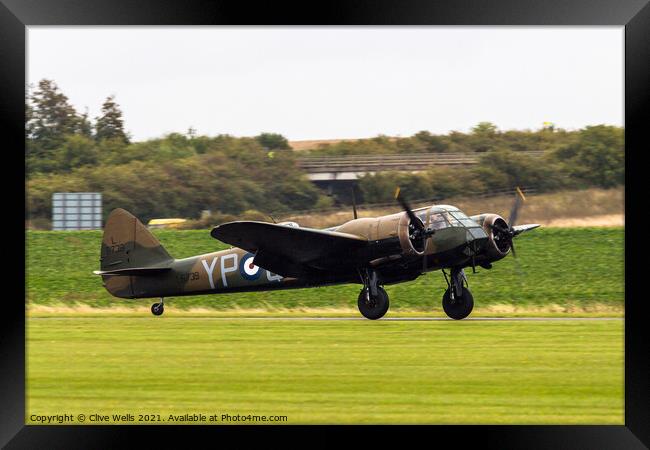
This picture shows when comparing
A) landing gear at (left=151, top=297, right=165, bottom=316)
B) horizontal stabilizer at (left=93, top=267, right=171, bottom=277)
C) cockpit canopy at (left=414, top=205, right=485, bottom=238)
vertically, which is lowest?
landing gear at (left=151, top=297, right=165, bottom=316)

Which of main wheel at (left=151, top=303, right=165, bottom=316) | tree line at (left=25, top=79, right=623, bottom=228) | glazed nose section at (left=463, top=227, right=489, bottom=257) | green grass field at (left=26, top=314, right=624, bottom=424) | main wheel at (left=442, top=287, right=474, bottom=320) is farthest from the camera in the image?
tree line at (left=25, top=79, right=623, bottom=228)

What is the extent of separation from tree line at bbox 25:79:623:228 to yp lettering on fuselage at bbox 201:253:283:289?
891cm

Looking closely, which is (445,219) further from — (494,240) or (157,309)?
(157,309)

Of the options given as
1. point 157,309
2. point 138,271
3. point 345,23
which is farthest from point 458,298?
point 345,23

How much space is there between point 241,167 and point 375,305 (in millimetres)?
15893

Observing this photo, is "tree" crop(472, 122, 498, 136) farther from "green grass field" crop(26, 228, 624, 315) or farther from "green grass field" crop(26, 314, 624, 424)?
"green grass field" crop(26, 314, 624, 424)

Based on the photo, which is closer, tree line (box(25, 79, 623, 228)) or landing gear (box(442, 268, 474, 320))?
landing gear (box(442, 268, 474, 320))

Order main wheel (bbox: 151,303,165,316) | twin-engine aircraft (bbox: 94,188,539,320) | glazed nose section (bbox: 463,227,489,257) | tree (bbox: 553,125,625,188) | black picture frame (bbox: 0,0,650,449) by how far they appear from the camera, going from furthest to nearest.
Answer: tree (bbox: 553,125,625,188)
main wheel (bbox: 151,303,165,316)
twin-engine aircraft (bbox: 94,188,539,320)
glazed nose section (bbox: 463,227,489,257)
black picture frame (bbox: 0,0,650,449)

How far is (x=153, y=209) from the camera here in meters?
35.9

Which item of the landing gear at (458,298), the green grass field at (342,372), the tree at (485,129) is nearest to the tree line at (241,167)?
the tree at (485,129)

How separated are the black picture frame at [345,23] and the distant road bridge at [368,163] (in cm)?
2578

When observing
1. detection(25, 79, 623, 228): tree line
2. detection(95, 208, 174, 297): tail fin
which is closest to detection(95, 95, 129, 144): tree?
detection(25, 79, 623, 228): tree line

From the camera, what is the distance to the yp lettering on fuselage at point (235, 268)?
70.7 feet

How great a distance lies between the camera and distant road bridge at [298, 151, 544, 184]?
35.0 meters
